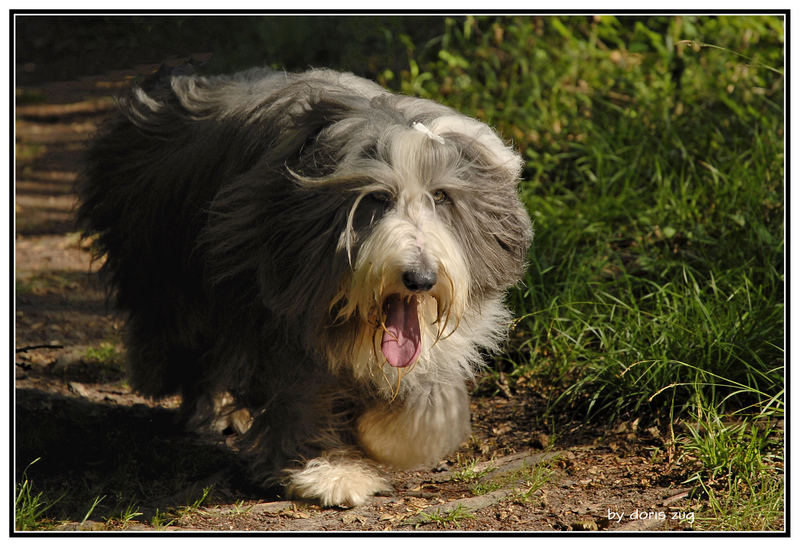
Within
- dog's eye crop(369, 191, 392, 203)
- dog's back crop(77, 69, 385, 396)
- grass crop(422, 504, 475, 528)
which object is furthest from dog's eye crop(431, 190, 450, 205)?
grass crop(422, 504, 475, 528)

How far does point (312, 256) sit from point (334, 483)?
1036 mm

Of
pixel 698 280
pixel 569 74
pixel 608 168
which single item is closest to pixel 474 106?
pixel 569 74

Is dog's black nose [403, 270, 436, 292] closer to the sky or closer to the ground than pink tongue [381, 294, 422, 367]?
closer to the sky

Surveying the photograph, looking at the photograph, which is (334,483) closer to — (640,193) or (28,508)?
(28,508)

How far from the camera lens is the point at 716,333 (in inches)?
160

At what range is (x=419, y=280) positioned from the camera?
9.60ft

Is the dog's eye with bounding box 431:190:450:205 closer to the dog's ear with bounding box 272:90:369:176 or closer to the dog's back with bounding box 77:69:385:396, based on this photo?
the dog's ear with bounding box 272:90:369:176

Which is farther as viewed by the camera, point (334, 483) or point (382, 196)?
point (334, 483)

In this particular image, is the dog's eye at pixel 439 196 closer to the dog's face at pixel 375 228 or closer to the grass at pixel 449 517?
the dog's face at pixel 375 228

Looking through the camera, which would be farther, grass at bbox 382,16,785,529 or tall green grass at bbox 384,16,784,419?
tall green grass at bbox 384,16,784,419

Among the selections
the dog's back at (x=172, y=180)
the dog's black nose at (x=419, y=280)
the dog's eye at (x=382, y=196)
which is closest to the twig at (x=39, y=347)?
the dog's back at (x=172, y=180)

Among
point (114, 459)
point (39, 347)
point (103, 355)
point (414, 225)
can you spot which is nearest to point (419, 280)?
point (414, 225)

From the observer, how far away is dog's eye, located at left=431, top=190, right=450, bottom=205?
10.3ft

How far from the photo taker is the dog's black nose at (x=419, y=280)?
115 inches
